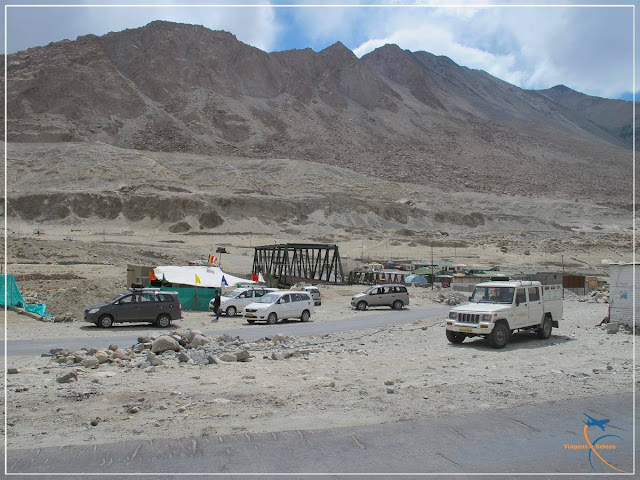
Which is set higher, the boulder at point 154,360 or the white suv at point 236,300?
the boulder at point 154,360

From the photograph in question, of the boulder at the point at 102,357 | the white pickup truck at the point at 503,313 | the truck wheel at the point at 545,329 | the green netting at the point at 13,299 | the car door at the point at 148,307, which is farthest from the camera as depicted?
the green netting at the point at 13,299

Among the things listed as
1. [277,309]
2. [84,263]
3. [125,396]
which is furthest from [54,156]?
[125,396]

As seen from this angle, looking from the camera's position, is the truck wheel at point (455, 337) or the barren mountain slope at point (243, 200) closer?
the truck wheel at point (455, 337)

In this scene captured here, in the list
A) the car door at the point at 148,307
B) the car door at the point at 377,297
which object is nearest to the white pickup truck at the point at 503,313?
the car door at the point at 148,307

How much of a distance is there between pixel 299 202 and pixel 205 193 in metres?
16.0

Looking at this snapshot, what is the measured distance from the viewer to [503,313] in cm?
1484

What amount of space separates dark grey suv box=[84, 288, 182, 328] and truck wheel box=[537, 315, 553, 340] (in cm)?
1349

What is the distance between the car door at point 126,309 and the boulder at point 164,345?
27.0 feet

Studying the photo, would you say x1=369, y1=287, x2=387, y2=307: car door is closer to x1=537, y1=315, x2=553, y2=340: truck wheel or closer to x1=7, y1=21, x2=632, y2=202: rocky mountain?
x1=537, y1=315, x2=553, y2=340: truck wheel

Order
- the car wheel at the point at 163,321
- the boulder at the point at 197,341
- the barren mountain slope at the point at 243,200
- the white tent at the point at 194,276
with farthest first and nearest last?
the barren mountain slope at the point at 243,200, the white tent at the point at 194,276, the car wheel at the point at 163,321, the boulder at the point at 197,341

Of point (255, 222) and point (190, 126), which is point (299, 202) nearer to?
point (255, 222)

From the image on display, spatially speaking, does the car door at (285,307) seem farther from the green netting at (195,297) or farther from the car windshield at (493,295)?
the car windshield at (493,295)

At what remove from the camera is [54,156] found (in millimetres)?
107438

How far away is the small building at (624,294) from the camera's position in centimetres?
1695
